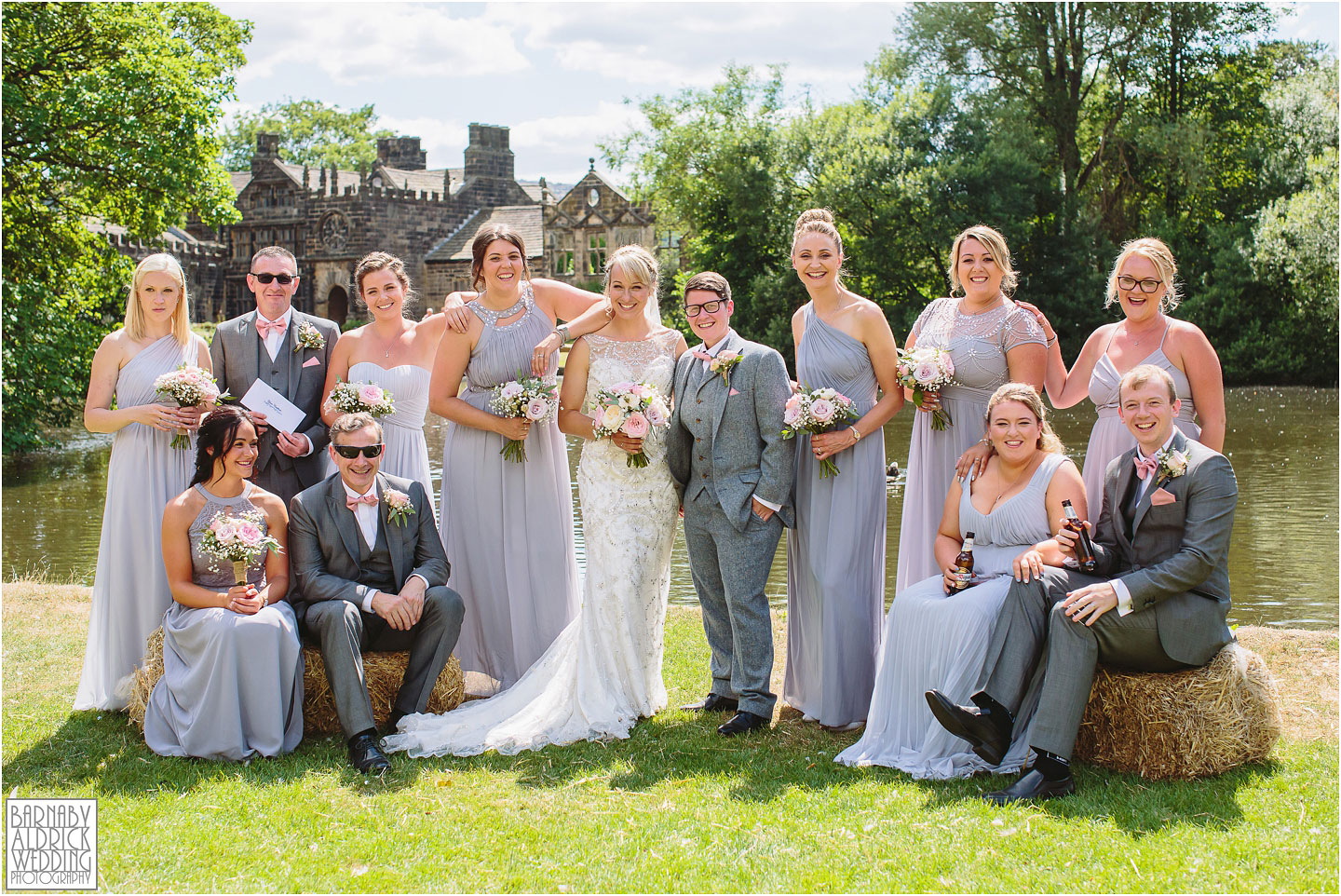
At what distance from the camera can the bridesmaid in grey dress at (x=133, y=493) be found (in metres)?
6.45

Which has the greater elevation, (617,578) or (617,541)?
(617,541)

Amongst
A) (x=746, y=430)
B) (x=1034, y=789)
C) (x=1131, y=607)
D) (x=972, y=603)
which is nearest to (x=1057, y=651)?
(x=1131, y=607)

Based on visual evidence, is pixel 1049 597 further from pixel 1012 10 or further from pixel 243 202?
pixel 243 202

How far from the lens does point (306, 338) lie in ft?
22.1

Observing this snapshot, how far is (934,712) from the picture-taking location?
500 centimetres

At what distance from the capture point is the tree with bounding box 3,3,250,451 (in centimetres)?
1803

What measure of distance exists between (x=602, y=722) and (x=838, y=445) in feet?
6.35

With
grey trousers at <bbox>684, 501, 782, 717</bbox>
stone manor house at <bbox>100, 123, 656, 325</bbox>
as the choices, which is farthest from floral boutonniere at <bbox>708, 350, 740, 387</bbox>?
stone manor house at <bbox>100, 123, 656, 325</bbox>

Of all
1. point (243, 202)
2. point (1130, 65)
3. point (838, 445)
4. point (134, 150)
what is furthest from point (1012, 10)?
point (243, 202)

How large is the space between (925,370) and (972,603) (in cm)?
132

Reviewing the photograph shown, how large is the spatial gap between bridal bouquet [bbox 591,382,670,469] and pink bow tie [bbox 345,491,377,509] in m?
1.24

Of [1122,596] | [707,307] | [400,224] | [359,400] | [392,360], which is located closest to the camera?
[1122,596]

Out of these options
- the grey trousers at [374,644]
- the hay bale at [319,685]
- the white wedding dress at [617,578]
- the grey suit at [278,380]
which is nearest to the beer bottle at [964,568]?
the white wedding dress at [617,578]

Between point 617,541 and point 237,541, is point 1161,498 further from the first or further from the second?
point 237,541
